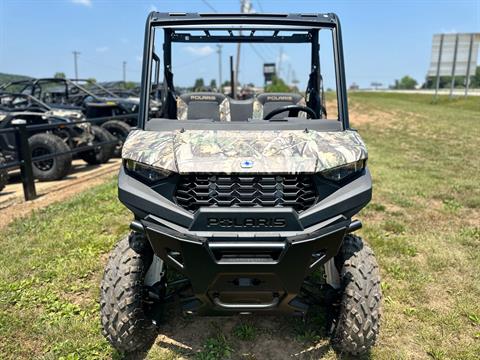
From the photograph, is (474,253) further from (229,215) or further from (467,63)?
(467,63)

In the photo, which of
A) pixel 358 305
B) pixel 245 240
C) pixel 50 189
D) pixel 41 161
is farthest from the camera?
pixel 41 161

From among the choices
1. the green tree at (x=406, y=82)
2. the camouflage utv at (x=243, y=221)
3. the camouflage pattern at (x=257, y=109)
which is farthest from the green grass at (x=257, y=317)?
the green tree at (x=406, y=82)

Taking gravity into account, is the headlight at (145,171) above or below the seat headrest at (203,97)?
below

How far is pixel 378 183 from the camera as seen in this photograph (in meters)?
7.14

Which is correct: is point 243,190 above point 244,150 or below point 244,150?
below

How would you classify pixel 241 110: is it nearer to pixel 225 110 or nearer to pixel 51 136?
pixel 225 110

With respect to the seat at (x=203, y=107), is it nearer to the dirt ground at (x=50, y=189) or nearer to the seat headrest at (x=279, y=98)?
the seat headrest at (x=279, y=98)

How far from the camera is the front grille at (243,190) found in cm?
216

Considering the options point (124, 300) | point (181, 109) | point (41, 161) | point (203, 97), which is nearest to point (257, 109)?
point (203, 97)

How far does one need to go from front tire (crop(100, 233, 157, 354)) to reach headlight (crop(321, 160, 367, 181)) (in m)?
1.21

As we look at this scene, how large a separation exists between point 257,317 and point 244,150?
144 cm

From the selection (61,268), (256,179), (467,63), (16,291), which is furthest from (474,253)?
(467,63)

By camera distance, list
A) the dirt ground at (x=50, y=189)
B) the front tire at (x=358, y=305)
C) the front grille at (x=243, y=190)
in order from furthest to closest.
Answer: the dirt ground at (x=50, y=189), the front tire at (x=358, y=305), the front grille at (x=243, y=190)

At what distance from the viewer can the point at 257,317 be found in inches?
122
